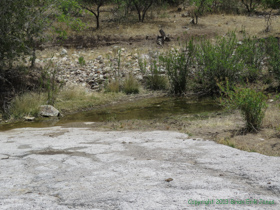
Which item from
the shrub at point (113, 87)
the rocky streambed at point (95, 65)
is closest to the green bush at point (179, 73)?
the rocky streambed at point (95, 65)

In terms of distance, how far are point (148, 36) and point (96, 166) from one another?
1407 cm

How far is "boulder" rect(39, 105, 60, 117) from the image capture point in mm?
8109

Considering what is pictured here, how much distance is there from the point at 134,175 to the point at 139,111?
5.38m

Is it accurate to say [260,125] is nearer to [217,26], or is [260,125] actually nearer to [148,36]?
[148,36]

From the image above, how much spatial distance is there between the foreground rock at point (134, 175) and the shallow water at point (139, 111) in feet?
9.62

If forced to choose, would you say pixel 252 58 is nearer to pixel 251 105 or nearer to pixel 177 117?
pixel 177 117

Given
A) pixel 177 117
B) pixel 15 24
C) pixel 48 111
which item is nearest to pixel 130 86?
pixel 48 111

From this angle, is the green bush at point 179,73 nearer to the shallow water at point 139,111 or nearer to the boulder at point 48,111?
the shallow water at point 139,111

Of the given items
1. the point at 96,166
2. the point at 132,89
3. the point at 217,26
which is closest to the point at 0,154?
the point at 96,166

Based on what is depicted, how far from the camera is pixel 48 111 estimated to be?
818cm

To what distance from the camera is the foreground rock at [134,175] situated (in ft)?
7.77

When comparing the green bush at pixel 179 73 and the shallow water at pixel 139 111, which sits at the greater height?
the green bush at pixel 179 73

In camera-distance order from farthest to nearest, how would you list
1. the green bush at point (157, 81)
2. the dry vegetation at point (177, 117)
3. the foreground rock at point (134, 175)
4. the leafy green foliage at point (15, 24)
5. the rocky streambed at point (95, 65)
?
the rocky streambed at point (95, 65), the green bush at point (157, 81), the leafy green foliage at point (15, 24), the dry vegetation at point (177, 117), the foreground rock at point (134, 175)

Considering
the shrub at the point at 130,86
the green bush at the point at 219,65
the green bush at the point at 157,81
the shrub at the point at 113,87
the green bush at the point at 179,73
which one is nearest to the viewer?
the green bush at the point at 219,65
